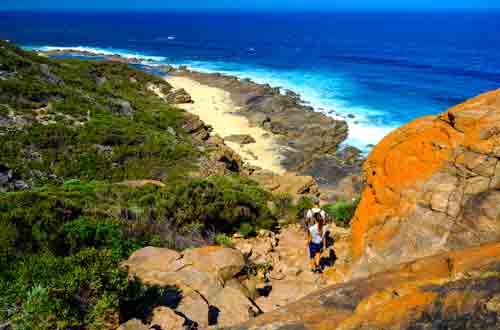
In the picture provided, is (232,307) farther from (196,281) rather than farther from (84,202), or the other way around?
(84,202)

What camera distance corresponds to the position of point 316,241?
25.9ft

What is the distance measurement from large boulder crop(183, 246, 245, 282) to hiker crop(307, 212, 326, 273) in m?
1.59

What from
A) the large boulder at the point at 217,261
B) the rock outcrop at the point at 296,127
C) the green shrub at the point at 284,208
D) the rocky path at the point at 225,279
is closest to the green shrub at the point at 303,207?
the green shrub at the point at 284,208

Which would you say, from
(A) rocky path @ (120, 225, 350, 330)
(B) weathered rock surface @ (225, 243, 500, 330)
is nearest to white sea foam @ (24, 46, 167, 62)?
(A) rocky path @ (120, 225, 350, 330)

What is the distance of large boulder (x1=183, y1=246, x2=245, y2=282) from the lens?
7.19m

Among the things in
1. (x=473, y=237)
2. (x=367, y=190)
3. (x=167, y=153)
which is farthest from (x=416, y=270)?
(x=167, y=153)

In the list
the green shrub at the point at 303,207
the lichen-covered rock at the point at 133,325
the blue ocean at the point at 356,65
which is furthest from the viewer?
the blue ocean at the point at 356,65

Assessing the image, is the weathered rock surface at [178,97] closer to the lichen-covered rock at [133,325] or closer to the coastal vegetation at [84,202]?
the coastal vegetation at [84,202]

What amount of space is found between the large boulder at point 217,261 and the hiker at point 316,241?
159 cm

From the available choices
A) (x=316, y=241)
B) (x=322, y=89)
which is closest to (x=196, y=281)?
(x=316, y=241)

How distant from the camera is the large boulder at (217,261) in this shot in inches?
283

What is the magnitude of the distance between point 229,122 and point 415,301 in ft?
122

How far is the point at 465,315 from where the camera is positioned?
3.20 metres

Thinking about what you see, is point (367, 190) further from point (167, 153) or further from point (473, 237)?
point (167, 153)
